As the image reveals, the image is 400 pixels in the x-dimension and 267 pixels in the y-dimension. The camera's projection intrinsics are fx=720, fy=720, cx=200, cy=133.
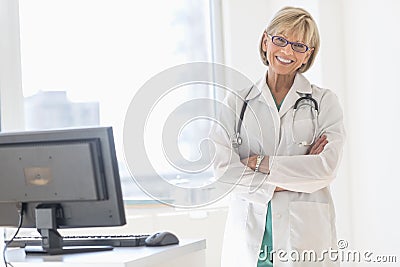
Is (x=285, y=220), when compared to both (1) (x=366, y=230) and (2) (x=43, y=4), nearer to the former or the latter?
(1) (x=366, y=230)

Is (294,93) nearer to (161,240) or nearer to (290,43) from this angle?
(290,43)

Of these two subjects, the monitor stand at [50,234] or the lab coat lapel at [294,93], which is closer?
the monitor stand at [50,234]

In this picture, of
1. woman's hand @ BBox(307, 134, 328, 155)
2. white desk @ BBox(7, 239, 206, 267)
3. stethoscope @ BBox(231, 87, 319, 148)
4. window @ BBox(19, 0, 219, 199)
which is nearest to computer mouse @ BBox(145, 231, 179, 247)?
white desk @ BBox(7, 239, 206, 267)

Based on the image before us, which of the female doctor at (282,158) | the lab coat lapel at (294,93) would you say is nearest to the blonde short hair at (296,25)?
the female doctor at (282,158)

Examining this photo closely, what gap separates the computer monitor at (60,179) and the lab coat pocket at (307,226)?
0.71m

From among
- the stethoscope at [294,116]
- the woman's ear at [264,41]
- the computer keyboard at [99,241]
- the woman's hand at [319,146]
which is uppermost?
the woman's ear at [264,41]

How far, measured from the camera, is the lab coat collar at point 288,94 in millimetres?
2682

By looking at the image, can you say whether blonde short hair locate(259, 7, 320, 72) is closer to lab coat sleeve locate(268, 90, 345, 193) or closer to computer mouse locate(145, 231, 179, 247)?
lab coat sleeve locate(268, 90, 345, 193)

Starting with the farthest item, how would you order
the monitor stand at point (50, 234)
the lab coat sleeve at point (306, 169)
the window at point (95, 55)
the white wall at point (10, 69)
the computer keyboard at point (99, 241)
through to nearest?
1. the window at point (95, 55)
2. the white wall at point (10, 69)
3. the lab coat sleeve at point (306, 169)
4. the computer keyboard at point (99, 241)
5. the monitor stand at point (50, 234)

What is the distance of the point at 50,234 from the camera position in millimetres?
2291

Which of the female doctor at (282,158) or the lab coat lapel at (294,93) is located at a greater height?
the lab coat lapel at (294,93)

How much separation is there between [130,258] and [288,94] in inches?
38.3

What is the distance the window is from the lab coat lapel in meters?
1.02

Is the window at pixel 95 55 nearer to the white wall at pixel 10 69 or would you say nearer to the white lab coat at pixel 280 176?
the white wall at pixel 10 69
